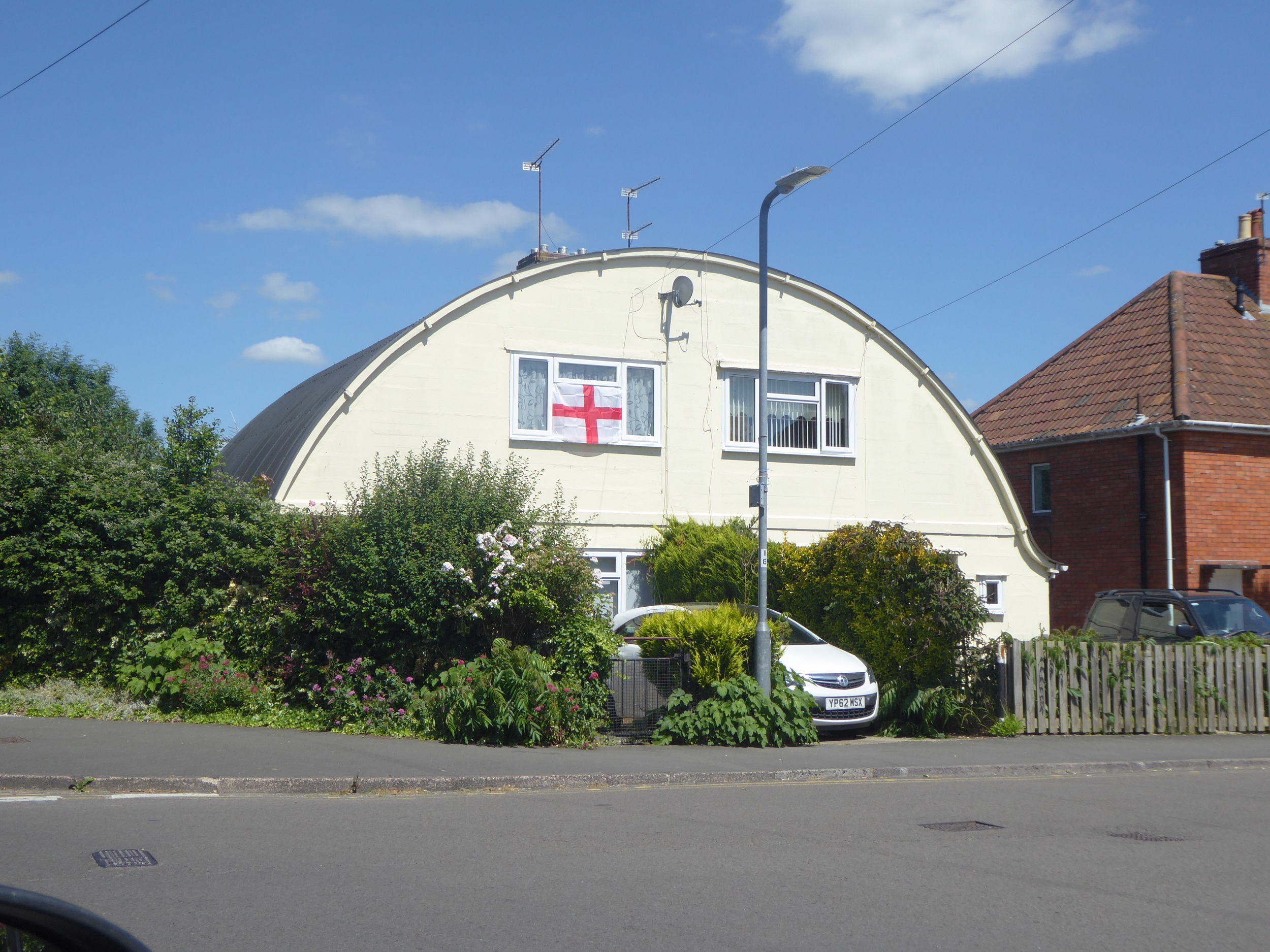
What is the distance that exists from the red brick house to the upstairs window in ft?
0.09

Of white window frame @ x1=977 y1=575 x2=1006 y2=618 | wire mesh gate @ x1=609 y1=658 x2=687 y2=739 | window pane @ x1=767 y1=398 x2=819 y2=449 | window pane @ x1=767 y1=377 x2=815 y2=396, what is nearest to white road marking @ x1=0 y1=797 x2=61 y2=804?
wire mesh gate @ x1=609 y1=658 x2=687 y2=739

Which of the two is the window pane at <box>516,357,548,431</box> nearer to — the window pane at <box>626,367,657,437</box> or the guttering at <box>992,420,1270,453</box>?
the window pane at <box>626,367,657,437</box>

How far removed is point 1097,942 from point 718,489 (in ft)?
48.8

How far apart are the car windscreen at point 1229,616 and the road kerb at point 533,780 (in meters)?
4.28

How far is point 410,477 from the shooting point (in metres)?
14.4

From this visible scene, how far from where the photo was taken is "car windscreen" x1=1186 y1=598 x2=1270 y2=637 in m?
16.8

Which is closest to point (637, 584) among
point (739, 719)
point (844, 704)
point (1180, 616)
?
point (844, 704)

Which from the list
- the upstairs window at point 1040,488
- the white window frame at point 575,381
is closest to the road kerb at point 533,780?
the white window frame at point 575,381

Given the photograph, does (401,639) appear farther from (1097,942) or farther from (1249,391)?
(1249,391)

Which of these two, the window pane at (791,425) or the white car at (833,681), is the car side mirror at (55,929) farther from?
the window pane at (791,425)

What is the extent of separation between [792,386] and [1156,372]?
31.4 feet

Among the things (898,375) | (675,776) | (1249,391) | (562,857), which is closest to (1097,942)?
(562,857)

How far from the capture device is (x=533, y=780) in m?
10.3

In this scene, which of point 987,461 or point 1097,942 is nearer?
point 1097,942
